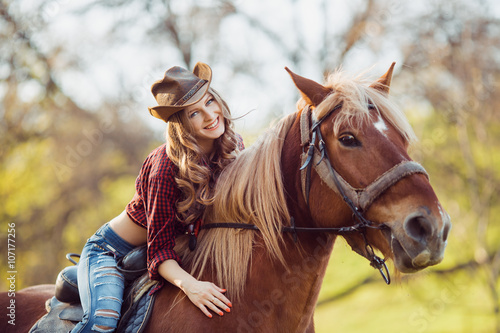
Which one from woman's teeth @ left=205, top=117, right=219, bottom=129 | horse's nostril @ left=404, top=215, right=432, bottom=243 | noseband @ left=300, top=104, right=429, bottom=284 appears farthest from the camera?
woman's teeth @ left=205, top=117, right=219, bottom=129

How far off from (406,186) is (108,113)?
1210 cm

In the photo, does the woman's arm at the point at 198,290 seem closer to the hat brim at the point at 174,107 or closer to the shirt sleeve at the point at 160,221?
the shirt sleeve at the point at 160,221

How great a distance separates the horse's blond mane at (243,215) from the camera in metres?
2.45

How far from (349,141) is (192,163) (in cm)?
93

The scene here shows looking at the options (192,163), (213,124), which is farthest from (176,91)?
(192,163)

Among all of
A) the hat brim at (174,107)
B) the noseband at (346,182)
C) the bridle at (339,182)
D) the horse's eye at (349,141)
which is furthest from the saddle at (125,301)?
the horse's eye at (349,141)

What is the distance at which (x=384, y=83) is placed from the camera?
8.71ft

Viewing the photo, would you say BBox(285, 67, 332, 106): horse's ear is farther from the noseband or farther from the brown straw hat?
the brown straw hat

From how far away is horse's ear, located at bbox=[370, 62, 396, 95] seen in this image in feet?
8.52

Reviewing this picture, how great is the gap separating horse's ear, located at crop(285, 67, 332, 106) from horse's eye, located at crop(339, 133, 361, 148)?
327 millimetres

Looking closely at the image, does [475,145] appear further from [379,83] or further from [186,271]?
[186,271]

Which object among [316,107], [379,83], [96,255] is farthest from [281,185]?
[96,255]

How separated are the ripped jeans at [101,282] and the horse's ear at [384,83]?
191 cm

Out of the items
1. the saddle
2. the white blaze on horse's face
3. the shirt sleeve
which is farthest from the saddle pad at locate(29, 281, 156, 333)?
the white blaze on horse's face
